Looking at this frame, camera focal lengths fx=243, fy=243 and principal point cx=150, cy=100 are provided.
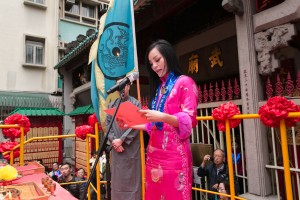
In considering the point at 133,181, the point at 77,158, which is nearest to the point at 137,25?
the point at 133,181

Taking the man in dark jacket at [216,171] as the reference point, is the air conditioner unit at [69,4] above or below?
above

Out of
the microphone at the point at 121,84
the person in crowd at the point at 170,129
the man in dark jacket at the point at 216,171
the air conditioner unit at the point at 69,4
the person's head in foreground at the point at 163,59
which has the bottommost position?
the man in dark jacket at the point at 216,171

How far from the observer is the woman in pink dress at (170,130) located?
167 cm

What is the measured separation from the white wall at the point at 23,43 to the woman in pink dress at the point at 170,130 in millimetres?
12600

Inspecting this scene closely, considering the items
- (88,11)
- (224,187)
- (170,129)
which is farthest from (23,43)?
(170,129)

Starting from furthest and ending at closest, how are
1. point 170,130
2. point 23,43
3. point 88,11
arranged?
point 88,11, point 23,43, point 170,130

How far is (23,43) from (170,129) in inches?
519

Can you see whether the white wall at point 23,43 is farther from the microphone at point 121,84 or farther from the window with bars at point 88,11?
the microphone at point 121,84

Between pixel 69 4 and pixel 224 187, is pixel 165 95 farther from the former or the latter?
pixel 69 4

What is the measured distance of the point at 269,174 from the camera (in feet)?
10.7

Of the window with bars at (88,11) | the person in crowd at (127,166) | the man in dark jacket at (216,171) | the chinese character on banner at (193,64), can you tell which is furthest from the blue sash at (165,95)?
the window with bars at (88,11)

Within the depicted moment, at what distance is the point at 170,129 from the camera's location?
5.74 feet

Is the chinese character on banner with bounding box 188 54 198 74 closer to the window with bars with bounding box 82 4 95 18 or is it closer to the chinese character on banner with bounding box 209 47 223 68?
the chinese character on banner with bounding box 209 47 223 68

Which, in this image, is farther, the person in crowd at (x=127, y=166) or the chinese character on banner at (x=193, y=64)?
the chinese character on banner at (x=193, y=64)
